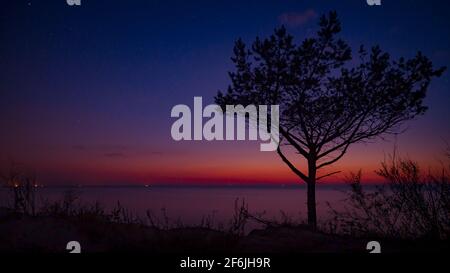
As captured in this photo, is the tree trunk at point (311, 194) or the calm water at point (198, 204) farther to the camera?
the calm water at point (198, 204)

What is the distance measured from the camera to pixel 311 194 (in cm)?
845

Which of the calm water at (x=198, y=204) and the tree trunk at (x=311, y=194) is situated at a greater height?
the tree trunk at (x=311, y=194)

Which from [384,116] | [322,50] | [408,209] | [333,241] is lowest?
[333,241]

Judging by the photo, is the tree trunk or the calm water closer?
the tree trunk

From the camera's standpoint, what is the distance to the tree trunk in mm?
8312

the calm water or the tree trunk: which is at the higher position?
the tree trunk

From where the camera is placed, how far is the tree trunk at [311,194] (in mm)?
8312

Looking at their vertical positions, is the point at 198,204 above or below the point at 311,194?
below

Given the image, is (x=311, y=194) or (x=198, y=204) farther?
(x=198, y=204)

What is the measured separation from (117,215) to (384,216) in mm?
4618

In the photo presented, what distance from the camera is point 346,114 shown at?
28.0 feet
